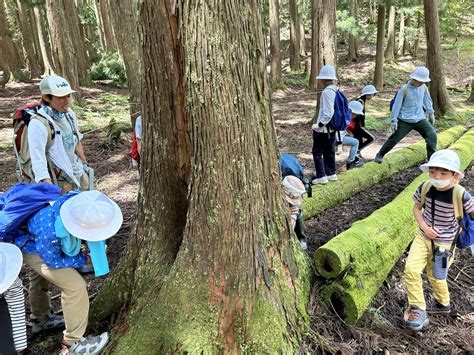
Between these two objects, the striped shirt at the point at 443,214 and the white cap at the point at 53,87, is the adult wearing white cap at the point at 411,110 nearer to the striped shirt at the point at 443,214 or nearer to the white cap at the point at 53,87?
the striped shirt at the point at 443,214

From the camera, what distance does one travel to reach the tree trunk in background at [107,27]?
2253 centimetres

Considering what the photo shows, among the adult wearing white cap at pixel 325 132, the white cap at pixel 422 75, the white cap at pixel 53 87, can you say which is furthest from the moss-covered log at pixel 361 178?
the white cap at pixel 53 87

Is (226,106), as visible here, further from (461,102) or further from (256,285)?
(461,102)

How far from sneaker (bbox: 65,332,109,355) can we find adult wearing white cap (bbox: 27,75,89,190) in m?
1.54

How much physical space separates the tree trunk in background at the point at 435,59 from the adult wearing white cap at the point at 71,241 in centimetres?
1298

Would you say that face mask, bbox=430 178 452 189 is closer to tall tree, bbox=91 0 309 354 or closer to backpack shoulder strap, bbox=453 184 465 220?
backpack shoulder strap, bbox=453 184 465 220

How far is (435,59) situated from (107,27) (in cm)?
1795

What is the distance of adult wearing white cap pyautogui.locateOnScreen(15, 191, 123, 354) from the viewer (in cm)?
273

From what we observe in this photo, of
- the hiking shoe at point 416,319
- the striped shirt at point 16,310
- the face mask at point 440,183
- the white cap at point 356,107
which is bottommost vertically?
the hiking shoe at point 416,319

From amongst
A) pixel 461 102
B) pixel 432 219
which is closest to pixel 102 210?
pixel 432 219

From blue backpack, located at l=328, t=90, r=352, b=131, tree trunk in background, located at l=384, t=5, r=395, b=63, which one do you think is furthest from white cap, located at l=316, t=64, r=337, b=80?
tree trunk in background, located at l=384, t=5, r=395, b=63

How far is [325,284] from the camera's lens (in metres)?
3.73


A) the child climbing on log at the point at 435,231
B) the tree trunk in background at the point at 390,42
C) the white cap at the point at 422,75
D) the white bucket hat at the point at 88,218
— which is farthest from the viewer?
the tree trunk in background at the point at 390,42

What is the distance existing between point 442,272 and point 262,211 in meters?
2.13
